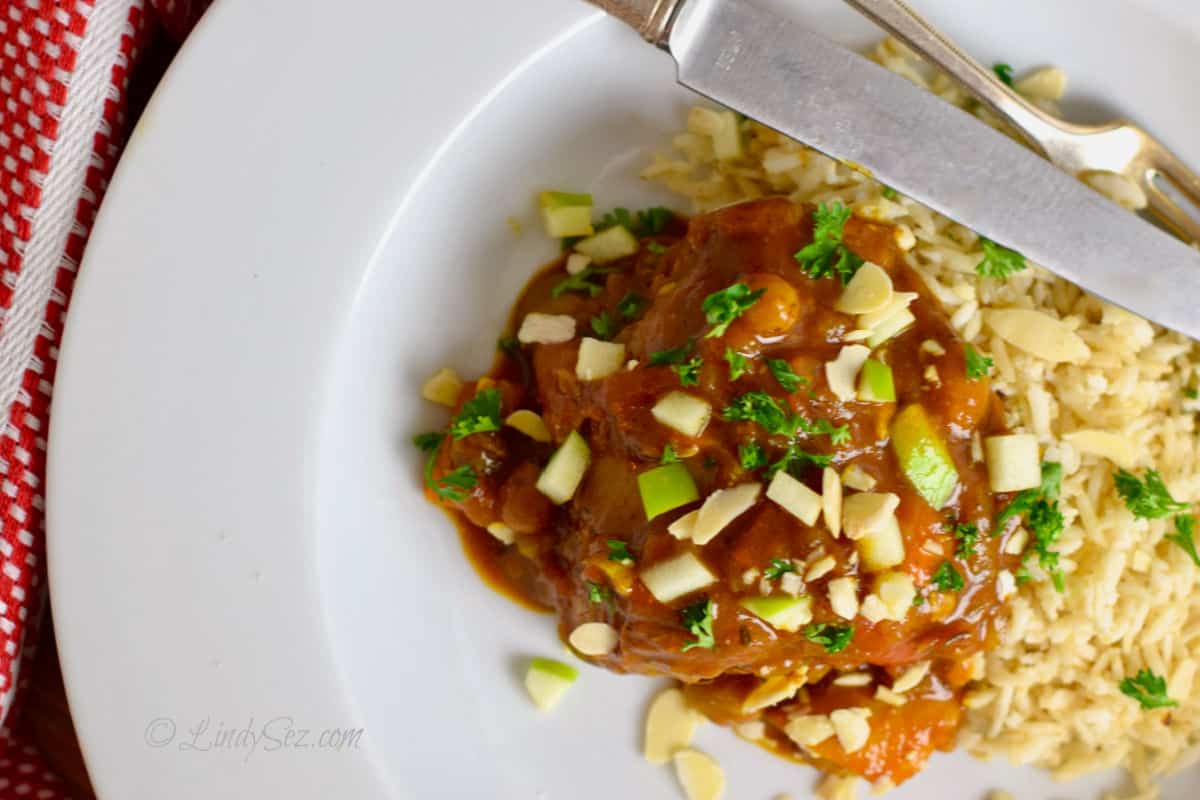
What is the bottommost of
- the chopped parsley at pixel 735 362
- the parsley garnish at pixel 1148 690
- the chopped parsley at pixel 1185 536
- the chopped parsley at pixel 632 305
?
the parsley garnish at pixel 1148 690

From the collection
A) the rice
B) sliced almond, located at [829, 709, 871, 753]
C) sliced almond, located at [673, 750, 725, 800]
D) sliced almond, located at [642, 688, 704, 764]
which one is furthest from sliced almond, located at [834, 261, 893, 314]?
sliced almond, located at [673, 750, 725, 800]

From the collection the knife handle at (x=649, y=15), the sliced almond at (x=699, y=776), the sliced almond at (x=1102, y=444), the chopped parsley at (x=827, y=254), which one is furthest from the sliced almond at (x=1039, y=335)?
the sliced almond at (x=699, y=776)

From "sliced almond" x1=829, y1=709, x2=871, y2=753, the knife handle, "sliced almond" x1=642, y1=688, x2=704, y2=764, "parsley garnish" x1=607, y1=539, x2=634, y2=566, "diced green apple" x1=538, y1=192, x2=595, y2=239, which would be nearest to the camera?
the knife handle

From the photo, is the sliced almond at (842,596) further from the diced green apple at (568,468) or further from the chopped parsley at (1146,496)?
the chopped parsley at (1146,496)

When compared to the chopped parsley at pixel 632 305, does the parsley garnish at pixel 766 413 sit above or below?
above

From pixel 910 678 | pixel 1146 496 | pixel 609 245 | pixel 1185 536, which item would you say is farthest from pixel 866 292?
pixel 1185 536

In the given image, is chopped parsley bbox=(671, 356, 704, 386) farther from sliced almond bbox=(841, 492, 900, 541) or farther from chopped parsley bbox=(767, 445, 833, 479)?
sliced almond bbox=(841, 492, 900, 541)
